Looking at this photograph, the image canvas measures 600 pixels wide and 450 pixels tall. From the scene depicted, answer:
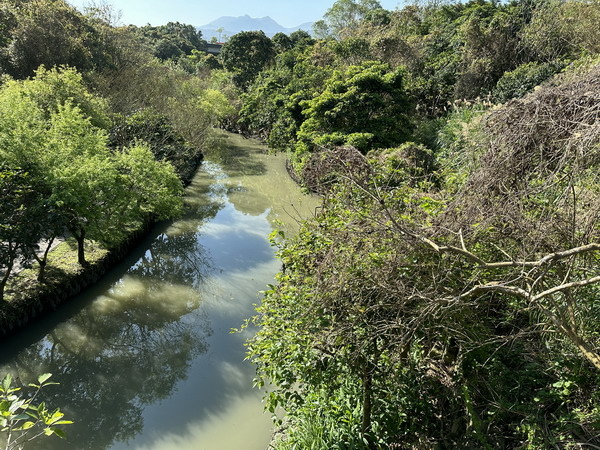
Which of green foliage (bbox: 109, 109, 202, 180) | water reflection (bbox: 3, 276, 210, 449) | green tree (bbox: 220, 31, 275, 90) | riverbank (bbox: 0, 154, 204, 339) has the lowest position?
water reflection (bbox: 3, 276, 210, 449)

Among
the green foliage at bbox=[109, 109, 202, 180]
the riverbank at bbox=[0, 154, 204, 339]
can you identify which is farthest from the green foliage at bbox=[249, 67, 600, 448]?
the green foliage at bbox=[109, 109, 202, 180]

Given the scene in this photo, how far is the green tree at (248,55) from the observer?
1629 inches

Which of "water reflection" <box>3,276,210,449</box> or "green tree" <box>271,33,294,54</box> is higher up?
"green tree" <box>271,33,294,54</box>

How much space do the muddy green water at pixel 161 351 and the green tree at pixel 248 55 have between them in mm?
29838

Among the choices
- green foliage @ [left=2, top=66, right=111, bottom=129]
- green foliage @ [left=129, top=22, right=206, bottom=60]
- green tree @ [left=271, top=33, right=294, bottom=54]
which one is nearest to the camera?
green foliage @ [left=2, top=66, right=111, bottom=129]

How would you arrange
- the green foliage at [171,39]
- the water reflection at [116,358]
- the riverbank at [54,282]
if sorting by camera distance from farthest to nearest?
1. the green foliage at [171,39]
2. the riverbank at [54,282]
3. the water reflection at [116,358]

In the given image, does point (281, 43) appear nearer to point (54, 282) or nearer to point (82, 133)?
point (82, 133)

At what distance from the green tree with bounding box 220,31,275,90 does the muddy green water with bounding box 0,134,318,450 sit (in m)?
29.8

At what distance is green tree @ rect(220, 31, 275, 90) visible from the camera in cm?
4138

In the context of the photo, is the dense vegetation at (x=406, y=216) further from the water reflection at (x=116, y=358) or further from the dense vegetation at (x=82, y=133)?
the water reflection at (x=116, y=358)

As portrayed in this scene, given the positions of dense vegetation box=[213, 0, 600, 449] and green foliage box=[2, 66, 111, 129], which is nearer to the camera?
dense vegetation box=[213, 0, 600, 449]

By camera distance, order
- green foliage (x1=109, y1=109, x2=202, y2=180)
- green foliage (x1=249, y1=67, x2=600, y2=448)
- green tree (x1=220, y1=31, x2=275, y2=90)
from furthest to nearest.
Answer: green tree (x1=220, y1=31, x2=275, y2=90) < green foliage (x1=109, y1=109, x2=202, y2=180) < green foliage (x1=249, y1=67, x2=600, y2=448)

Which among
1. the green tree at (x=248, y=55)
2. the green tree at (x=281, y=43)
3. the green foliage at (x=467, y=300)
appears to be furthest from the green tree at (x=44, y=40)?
the green tree at (x=281, y=43)

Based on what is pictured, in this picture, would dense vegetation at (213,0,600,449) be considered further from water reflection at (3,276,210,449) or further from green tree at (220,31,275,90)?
green tree at (220,31,275,90)
